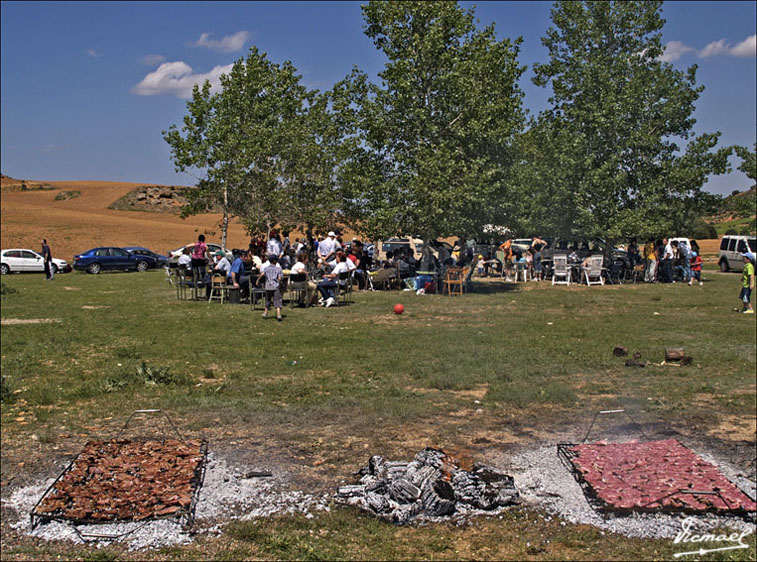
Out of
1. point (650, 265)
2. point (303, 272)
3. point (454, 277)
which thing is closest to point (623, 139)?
point (650, 265)

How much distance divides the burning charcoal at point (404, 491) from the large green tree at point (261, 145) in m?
30.4

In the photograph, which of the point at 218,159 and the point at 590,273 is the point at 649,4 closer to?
the point at 590,273

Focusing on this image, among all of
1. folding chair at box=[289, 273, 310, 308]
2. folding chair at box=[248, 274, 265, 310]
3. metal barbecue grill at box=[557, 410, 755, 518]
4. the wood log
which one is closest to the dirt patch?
folding chair at box=[248, 274, 265, 310]

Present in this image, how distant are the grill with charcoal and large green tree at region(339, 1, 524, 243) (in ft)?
51.0

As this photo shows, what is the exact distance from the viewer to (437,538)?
17.6 ft

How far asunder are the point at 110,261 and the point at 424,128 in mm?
21398

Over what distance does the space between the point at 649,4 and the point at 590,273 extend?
11.4 m

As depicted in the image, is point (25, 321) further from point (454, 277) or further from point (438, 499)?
point (438, 499)

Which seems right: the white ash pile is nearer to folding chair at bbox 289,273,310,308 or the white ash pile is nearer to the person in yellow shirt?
folding chair at bbox 289,273,310,308

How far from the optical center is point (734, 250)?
3469cm

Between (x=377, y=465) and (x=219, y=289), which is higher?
(x=219, y=289)

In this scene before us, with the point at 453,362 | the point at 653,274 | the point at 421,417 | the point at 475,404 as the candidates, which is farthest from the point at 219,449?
the point at 653,274

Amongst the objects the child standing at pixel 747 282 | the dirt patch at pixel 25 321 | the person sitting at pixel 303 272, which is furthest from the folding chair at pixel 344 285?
the child standing at pixel 747 282

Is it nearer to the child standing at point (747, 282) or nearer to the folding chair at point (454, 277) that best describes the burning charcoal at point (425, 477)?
the child standing at point (747, 282)
